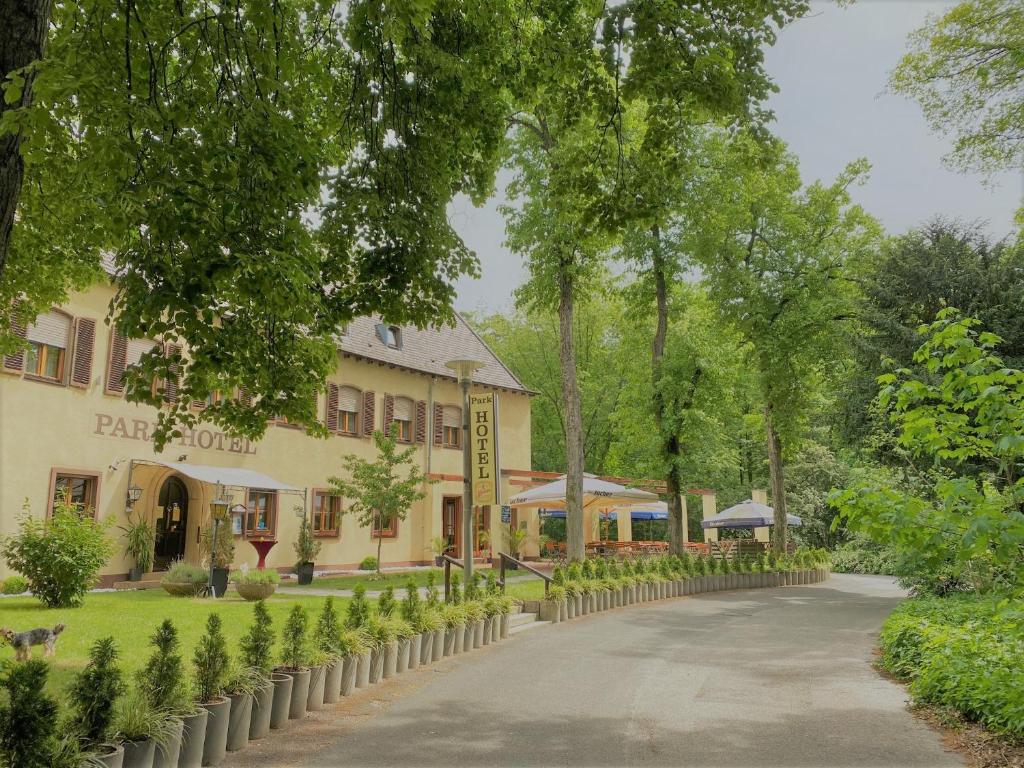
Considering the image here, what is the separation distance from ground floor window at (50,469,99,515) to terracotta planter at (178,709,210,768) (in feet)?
40.5

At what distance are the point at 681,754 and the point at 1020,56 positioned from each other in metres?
14.6

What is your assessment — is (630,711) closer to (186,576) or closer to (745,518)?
(186,576)

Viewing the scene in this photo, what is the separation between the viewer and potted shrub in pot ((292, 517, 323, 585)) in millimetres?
19562

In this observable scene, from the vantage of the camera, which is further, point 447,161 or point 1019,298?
point 1019,298

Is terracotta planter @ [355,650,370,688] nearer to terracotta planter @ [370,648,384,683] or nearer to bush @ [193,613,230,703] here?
terracotta planter @ [370,648,384,683]

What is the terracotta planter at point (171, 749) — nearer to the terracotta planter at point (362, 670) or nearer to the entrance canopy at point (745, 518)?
the terracotta planter at point (362, 670)

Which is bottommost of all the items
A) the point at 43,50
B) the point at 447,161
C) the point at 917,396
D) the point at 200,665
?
the point at 200,665

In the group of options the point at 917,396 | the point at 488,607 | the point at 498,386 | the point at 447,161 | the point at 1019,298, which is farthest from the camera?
the point at 498,386

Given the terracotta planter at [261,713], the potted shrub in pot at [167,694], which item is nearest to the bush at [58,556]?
the terracotta planter at [261,713]

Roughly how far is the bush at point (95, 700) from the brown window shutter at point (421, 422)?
2184 cm

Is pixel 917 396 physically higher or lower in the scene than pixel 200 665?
higher

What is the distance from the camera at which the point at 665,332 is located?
23.3 m

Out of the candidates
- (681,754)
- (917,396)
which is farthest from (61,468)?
(917,396)

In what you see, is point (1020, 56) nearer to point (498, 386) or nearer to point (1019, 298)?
point (1019, 298)
